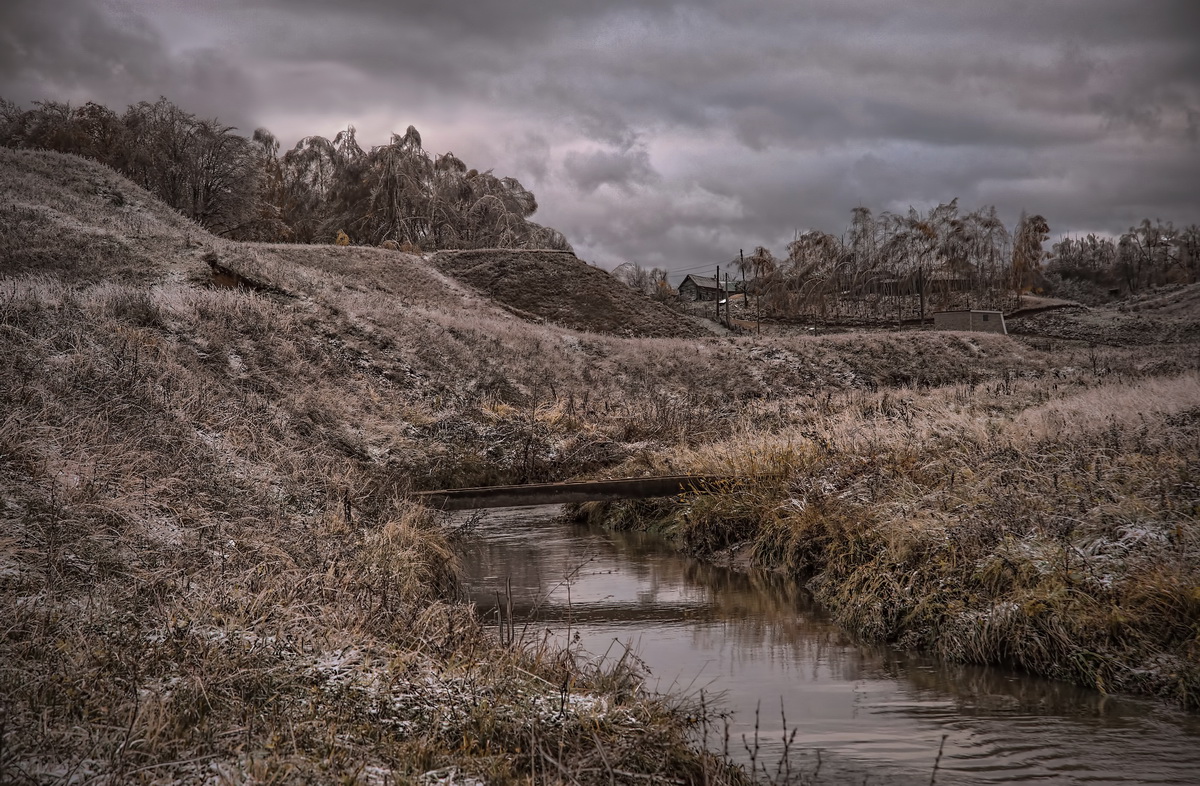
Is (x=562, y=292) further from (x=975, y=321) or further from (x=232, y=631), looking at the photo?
(x=232, y=631)

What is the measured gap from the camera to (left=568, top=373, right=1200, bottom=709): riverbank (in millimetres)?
6684

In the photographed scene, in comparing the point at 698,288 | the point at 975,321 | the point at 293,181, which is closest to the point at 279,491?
the point at 975,321

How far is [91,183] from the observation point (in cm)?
3472

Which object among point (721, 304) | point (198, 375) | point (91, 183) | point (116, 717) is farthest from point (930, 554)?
point (721, 304)

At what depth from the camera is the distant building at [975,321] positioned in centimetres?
4581

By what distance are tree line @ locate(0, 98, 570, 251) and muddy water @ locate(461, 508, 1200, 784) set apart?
45.4m

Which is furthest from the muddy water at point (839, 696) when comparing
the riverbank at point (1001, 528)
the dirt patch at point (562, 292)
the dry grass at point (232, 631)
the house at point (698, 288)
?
the house at point (698, 288)

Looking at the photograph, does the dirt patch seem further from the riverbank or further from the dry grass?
the dry grass

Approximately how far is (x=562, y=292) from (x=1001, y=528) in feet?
134

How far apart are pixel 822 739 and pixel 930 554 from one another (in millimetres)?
3171

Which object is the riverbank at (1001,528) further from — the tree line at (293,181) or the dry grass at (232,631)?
the tree line at (293,181)

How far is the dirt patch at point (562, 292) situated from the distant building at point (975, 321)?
13.9 m

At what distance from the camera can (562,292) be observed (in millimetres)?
47781

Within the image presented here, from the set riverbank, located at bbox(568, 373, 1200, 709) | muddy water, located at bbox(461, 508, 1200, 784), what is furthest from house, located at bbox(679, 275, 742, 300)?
muddy water, located at bbox(461, 508, 1200, 784)
